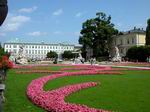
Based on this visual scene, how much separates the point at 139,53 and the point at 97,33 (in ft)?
46.8

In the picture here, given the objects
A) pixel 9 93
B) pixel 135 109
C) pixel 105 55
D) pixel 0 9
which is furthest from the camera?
pixel 105 55

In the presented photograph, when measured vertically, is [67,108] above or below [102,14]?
below

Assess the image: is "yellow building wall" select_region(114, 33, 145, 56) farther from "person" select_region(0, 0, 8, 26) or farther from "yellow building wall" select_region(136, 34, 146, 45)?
"person" select_region(0, 0, 8, 26)

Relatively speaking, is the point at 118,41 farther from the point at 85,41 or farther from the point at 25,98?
the point at 25,98

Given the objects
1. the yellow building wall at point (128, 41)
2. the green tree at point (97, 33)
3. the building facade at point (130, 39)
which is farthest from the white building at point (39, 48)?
the green tree at point (97, 33)

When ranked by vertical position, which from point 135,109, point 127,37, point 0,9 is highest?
point 127,37

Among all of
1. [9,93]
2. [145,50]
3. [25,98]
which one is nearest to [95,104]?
[25,98]

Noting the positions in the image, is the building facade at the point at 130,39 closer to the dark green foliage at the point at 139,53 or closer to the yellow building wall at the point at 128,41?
the yellow building wall at the point at 128,41

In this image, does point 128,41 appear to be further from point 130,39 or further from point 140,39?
point 140,39

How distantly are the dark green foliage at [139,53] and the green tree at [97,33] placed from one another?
9108mm

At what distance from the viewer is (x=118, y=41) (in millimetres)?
97000

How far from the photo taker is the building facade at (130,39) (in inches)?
3477

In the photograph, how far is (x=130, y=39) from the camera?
91.6 metres

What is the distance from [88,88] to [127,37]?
8251cm
